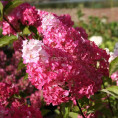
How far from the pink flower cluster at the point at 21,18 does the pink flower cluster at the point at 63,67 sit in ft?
1.11

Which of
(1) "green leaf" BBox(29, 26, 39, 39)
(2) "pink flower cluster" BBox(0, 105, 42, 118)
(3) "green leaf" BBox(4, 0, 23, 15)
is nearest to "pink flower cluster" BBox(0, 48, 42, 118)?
(2) "pink flower cluster" BBox(0, 105, 42, 118)

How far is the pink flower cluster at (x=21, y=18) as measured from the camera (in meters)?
1.33

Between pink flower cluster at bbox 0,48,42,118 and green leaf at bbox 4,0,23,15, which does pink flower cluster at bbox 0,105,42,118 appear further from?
green leaf at bbox 4,0,23,15

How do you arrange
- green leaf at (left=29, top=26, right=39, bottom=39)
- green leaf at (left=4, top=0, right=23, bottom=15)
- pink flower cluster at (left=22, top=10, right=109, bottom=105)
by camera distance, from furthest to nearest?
1. green leaf at (left=29, top=26, right=39, bottom=39)
2. green leaf at (left=4, top=0, right=23, bottom=15)
3. pink flower cluster at (left=22, top=10, right=109, bottom=105)

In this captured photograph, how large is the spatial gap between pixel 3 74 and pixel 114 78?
141 cm

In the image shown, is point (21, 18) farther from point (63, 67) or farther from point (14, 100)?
point (63, 67)

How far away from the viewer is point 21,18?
1387 mm

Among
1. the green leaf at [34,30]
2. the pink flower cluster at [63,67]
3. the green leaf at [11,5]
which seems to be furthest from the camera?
the green leaf at [34,30]

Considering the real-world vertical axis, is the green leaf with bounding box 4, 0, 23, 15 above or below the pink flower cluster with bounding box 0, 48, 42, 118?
above

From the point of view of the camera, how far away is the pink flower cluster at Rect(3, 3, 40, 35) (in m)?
1.33

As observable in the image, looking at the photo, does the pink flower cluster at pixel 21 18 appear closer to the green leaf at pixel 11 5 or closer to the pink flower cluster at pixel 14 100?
the green leaf at pixel 11 5

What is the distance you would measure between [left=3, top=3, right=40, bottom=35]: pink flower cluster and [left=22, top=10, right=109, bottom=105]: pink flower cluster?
1.11 ft

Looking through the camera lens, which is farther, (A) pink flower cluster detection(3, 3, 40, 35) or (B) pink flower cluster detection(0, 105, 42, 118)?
(A) pink flower cluster detection(3, 3, 40, 35)

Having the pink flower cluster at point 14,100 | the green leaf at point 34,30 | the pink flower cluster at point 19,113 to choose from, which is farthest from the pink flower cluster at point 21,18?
the pink flower cluster at point 19,113
